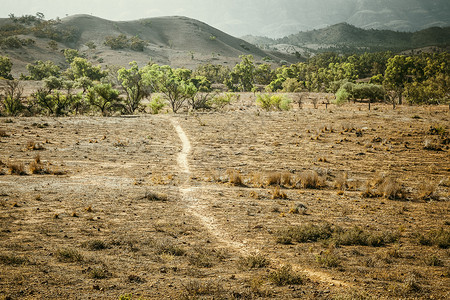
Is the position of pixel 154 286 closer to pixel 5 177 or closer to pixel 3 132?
pixel 5 177

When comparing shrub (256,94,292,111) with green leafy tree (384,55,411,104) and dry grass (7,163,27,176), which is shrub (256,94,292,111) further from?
dry grass (7,163,27,176)

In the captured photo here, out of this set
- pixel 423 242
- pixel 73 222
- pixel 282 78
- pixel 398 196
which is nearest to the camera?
pixel 423 242

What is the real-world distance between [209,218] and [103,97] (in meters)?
35.6

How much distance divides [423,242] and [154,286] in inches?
333

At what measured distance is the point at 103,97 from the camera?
39.7 m

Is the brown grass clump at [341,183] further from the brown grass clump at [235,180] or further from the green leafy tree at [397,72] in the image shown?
the green leafy tree at [397,72]

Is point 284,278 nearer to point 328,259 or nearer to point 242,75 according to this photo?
point 328,259

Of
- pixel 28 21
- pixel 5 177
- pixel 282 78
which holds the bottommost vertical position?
pixel 5 177

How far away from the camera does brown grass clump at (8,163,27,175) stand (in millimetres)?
14641

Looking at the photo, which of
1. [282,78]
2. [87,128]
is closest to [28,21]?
[282,78]

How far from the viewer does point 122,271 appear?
6715 millimetres

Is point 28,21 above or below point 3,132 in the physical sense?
above

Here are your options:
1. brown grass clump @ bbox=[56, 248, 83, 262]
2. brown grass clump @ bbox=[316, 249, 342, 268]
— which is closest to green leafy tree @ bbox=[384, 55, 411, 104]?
brown grass clump @ bbox=[316, 249, 342, 268]

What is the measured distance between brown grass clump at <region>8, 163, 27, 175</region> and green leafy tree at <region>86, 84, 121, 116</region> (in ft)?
85.9
